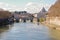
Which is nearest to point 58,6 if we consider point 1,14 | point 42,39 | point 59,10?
point 59,10

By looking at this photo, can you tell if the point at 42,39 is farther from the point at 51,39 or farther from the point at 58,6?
the point at 58,6

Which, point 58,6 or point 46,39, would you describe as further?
point 58,6

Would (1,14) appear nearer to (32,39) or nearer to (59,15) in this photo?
(59,15)

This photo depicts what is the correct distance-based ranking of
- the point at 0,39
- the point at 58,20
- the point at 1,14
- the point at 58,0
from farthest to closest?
the point at 1,14 < the point at 58,0 < the point at 58,20 < the point at 0,39

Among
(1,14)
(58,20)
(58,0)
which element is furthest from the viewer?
(1,14)

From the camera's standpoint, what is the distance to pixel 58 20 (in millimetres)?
51531

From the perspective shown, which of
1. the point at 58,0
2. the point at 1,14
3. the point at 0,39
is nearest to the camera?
the point at 0,39

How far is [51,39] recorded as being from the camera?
2661 cm

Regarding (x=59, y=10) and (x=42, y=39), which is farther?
(x=59, y=10)

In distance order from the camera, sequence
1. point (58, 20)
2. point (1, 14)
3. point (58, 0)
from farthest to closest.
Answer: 1. point (1, 14)
2. point (58, 0)
3. point (58, 20)

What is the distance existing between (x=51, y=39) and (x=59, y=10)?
2669cm

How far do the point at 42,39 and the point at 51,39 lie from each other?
1.04 metres

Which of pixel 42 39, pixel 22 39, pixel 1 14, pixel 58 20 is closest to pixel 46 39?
pixel 42 39

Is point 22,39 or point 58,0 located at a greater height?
point 58,0
